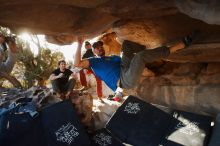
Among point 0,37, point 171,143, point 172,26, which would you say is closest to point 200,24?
point 172,26

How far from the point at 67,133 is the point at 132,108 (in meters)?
1.37

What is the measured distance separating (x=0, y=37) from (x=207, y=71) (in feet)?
14.2

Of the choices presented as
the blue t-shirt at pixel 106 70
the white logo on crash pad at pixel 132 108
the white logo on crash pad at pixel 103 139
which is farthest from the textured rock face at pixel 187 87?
the white logo on crash pad at pixel 103 139

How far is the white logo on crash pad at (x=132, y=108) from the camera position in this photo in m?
6.38

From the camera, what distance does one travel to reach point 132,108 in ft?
21.1

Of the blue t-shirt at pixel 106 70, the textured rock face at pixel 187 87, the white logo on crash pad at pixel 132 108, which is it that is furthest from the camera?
the textured rock face at pixel 187 87

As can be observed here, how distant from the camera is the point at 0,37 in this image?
21.8ft

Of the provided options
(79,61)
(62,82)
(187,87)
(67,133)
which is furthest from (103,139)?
(187,87)

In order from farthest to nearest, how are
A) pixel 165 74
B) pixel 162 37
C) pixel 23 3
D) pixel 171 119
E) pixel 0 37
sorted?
pixel 165 74
pixel 162 37
pixel 0 37
pixel 171 119
pixel 23 3

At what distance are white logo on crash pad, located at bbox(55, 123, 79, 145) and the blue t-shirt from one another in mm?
1352

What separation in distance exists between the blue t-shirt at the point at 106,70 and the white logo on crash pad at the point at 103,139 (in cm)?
105

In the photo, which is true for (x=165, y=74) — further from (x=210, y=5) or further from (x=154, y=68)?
(x=210, y=5)

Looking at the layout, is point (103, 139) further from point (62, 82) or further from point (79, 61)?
point (62, 82)

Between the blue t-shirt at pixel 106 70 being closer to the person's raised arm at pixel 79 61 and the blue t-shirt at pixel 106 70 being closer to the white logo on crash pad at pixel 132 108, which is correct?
the person's raised arm at pixel 79 61
